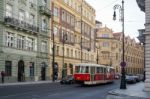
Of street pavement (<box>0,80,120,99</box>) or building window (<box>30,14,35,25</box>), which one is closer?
street pavement (<box>0,80,120,99</box>)

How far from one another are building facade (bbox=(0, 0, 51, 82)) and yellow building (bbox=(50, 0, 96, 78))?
4817mm

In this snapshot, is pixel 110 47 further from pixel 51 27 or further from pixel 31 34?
pixel 31 34

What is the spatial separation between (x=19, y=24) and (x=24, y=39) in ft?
9.83

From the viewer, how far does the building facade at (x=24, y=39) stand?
49.2 metres

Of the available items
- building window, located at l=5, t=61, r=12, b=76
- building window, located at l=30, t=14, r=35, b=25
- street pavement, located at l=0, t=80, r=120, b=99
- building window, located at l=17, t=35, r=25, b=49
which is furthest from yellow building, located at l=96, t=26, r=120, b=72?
street pavement, located at l=0, t=80, r=120, b=99

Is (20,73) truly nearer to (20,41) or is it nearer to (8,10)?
(20,41)

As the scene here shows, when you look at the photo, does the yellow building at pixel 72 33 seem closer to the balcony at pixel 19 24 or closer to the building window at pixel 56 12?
the building window at pixel 56 12

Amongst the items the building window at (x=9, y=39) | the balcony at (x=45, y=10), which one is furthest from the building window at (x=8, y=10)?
the balcony at (x=45, y=10)

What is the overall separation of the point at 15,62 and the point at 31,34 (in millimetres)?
6738

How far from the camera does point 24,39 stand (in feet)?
179

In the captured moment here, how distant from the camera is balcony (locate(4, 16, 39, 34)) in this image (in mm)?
49247

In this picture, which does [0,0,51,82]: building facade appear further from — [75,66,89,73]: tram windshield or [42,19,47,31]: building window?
[75,66,89,73]: tram windshield

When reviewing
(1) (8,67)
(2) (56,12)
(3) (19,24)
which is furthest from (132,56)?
(1) (8,67)

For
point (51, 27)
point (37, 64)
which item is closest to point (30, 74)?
point (37, 64)
